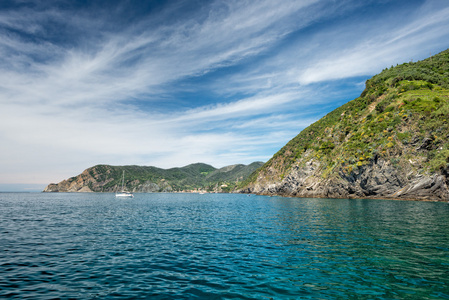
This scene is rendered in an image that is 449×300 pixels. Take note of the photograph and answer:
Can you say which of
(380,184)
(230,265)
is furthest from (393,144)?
(230,265)

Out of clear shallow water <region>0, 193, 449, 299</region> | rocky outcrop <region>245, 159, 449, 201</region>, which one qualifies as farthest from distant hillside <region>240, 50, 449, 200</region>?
clear shallow water <region>0, 193, 449, 299</region>

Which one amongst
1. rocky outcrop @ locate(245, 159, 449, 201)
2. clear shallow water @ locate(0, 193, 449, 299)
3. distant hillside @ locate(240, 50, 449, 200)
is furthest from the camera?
distant hillside @ locate(240, 50, 449, 200)

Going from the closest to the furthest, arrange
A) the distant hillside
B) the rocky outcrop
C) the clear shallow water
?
the clear shallow water < the rocky outcrop < the distant hillside

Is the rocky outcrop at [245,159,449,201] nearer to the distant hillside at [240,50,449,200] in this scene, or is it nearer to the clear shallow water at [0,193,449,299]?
the distant hillside at [240,50,449,200]

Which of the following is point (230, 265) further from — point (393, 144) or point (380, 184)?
point (393, 144)

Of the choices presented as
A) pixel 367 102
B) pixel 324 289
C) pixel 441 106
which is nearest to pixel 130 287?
pixel 324 289

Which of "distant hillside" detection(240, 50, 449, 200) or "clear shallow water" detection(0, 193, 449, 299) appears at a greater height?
"distant hillside" detection(240, 50, 449, 200)

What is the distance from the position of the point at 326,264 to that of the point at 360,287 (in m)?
3.91

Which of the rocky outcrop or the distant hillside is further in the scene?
the distant hillside

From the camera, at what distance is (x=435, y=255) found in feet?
54.6

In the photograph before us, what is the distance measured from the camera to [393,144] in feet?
260

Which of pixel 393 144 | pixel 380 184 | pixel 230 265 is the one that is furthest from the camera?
pixel 380 184

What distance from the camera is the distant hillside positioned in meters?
68.7

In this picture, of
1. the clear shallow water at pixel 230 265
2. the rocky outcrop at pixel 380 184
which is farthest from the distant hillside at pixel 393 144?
the clear shallow water at pixel 230 265
